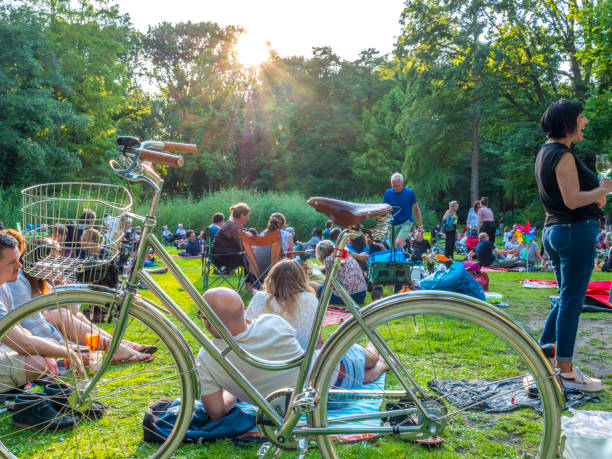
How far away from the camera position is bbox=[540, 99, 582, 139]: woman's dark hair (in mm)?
3355

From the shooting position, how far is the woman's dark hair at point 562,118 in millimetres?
3355

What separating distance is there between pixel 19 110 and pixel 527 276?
24.3 metres

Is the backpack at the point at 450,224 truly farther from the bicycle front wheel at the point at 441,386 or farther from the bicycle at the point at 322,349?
the bicycle at the point at 322,349

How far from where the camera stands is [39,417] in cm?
291

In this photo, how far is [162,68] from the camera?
45.0 m

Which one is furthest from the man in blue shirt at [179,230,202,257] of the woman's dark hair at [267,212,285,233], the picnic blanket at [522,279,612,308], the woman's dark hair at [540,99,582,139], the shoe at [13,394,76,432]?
the woman's dark hair at [540,99,582,139]

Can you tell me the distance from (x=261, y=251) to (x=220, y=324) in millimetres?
5110

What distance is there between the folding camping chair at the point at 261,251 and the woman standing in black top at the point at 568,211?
4415 mm

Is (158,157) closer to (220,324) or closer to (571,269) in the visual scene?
(220,324)

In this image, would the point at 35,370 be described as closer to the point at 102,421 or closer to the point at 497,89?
the point at 102,421

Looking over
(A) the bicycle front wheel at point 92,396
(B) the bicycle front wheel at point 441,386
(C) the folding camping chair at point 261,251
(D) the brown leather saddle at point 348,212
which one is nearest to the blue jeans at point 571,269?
(B) the bicycle front wheel at point 441,386

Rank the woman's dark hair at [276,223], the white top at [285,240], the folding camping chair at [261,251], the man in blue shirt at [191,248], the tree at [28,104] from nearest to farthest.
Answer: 1. the folding camping chair at [261,251]
2. the white top at [285,240]
3. the woman's dark hair at [276,223]
4. the man in blue shirt at [191,248]
5. the tree at [28,104]

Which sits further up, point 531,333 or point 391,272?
point 391,272

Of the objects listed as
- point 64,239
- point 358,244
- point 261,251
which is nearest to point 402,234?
point 358,244
